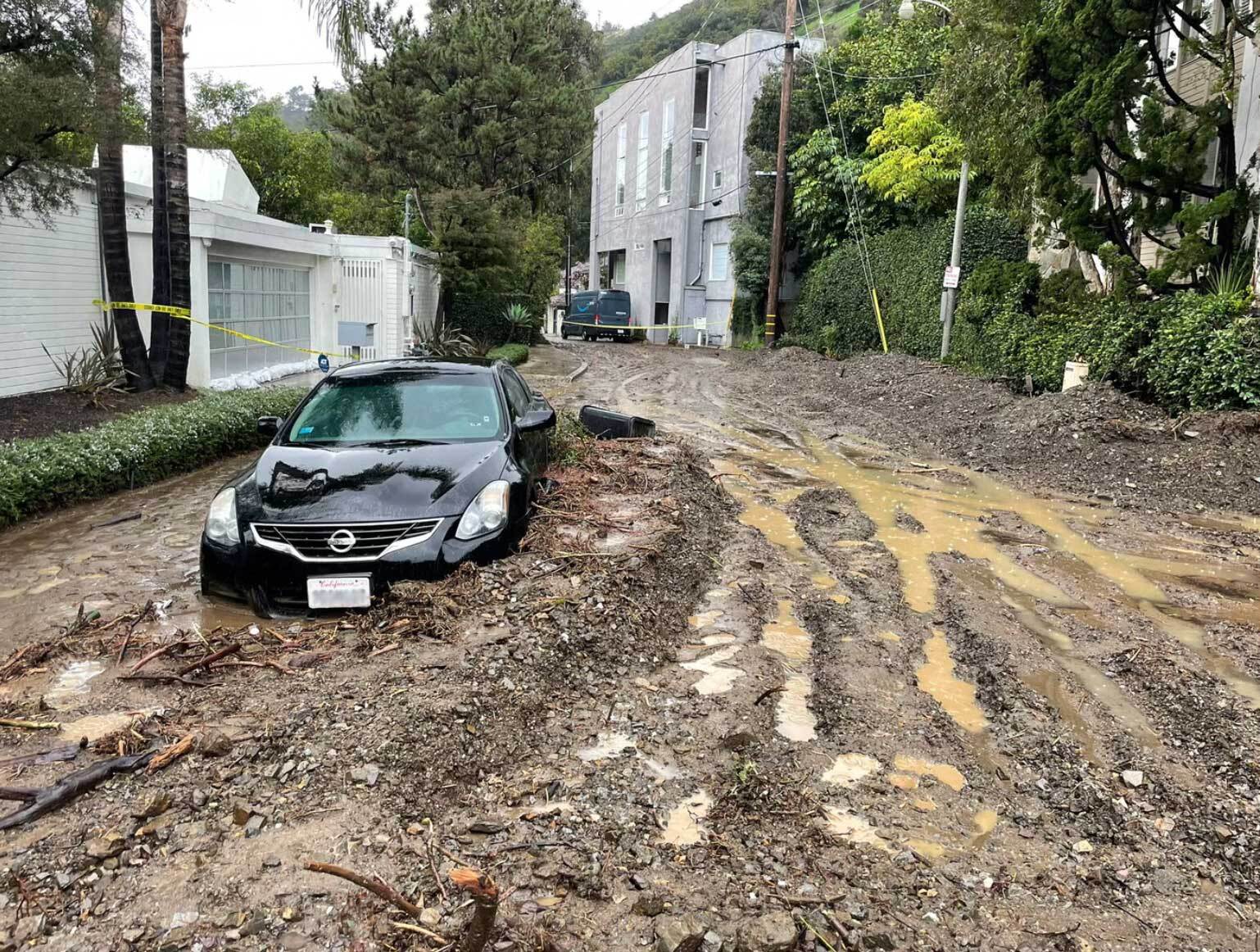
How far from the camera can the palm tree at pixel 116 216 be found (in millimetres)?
10570

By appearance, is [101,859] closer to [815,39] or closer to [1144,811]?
[1144,811]

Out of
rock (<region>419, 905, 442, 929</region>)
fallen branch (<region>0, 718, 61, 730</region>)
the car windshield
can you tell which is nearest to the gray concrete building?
the car windshield

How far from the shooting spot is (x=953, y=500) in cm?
1008

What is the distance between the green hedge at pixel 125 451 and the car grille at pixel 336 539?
3.86 metres

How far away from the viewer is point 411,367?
7875mm

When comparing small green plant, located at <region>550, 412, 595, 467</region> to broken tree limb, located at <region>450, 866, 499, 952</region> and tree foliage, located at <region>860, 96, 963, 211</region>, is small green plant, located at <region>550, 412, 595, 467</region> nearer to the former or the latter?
broken tree limb, located at <region>450, 866, 499, 952</region>

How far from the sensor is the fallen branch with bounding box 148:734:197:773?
3.71 metres

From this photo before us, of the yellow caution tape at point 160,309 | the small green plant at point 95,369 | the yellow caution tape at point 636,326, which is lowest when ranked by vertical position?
the small green plant at point 95,369

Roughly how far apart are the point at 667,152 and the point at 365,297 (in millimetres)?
25811

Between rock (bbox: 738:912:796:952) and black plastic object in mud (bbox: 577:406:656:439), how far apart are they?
907 cm

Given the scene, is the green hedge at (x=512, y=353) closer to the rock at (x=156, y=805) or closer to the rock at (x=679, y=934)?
the rock at (x=156, y=805)

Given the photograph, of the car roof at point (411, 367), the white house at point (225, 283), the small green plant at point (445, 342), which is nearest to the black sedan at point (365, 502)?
the car roof at point (411, 367)

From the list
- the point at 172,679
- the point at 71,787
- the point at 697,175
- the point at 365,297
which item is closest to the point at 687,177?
A: the point at 697,175

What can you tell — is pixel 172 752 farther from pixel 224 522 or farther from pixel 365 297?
pixel 365 297
